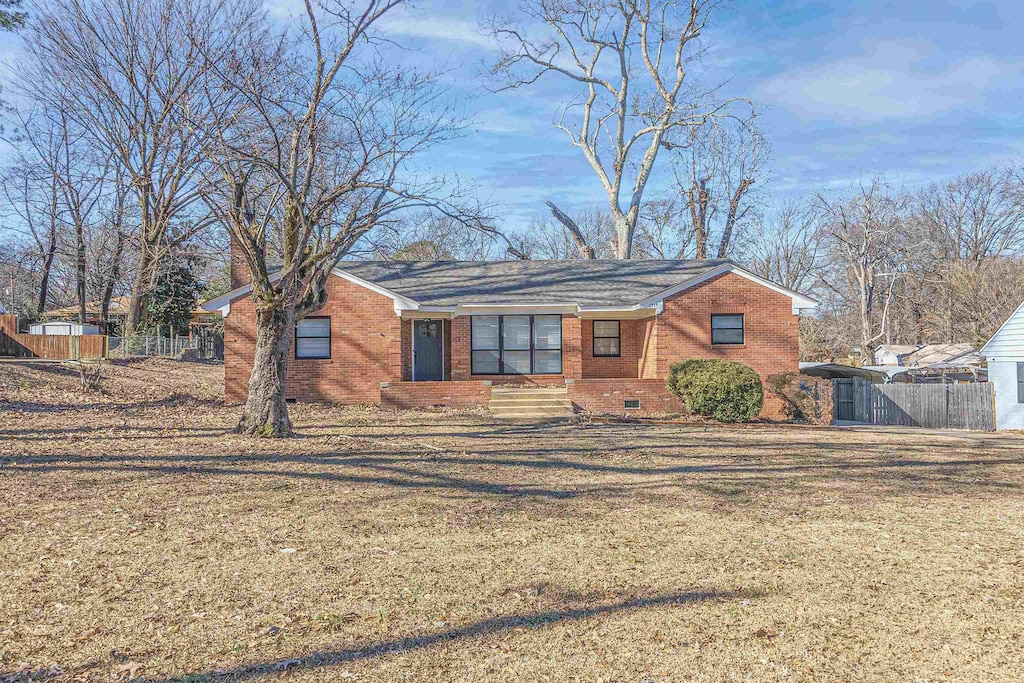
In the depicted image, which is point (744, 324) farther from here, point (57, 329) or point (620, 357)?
point (57, 329)

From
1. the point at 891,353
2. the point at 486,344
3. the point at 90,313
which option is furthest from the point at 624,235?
the point at 90,313

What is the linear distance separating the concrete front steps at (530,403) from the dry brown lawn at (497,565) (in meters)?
6.43

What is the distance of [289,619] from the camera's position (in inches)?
200

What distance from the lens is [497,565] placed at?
6.28 m

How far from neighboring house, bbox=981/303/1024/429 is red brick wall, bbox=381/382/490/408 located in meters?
16.0

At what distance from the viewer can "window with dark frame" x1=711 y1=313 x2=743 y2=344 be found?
2189 centimetres

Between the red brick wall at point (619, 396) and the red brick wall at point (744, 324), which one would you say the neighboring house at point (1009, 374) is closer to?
the red brick wall at point (744, 324)

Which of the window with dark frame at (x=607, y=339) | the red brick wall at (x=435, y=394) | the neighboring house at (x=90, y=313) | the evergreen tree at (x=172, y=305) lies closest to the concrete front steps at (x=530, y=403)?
the red brick wall at (x=435, y=394)

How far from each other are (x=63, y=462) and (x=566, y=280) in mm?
16704

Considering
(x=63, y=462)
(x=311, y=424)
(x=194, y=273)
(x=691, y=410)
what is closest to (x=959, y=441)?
(x=691, y=410)

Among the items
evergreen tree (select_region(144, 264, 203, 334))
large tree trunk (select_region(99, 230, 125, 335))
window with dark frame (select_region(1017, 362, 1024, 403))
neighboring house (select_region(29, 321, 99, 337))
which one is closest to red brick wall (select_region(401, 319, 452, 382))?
large tree trunk (select_region(99, 230, 125, 335))

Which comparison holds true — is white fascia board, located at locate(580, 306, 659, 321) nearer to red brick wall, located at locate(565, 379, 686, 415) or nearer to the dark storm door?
red brick wall, located at locate(565, 379, 686, 415)

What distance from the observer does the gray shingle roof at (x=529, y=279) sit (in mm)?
22438

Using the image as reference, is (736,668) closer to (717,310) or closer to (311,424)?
(311,424)
